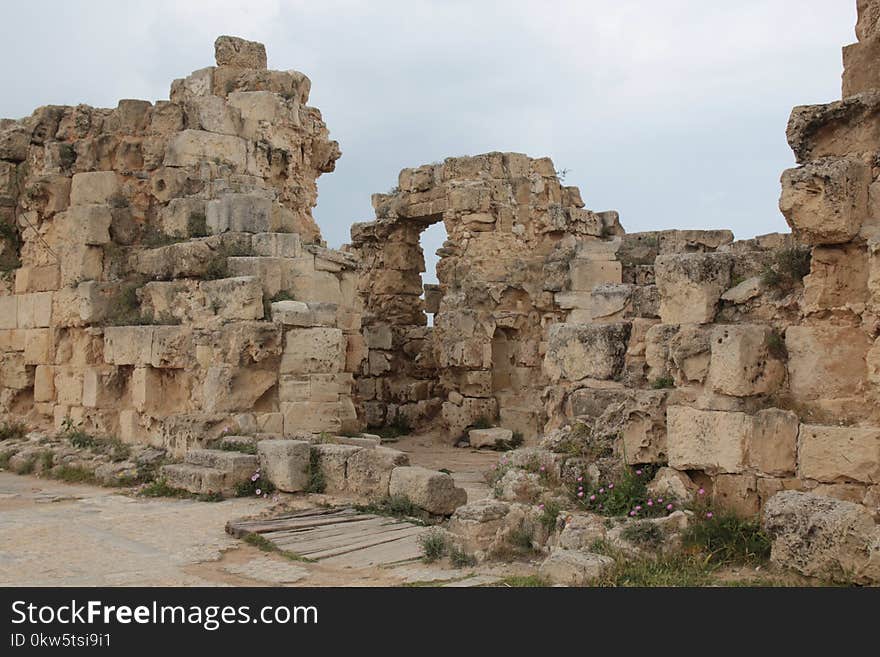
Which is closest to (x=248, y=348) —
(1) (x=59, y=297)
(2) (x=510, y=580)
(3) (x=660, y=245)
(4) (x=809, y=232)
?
(1) (x=59, y=297)

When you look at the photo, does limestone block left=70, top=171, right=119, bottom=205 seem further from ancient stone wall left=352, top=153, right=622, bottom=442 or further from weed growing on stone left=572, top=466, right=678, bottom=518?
weed growing on stone left=572, top=466, right=678, bottom=518

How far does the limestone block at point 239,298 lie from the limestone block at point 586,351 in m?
3.51

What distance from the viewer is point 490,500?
654 cm

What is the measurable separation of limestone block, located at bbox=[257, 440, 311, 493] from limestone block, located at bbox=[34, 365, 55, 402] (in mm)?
4626

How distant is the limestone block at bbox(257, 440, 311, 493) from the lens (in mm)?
8320

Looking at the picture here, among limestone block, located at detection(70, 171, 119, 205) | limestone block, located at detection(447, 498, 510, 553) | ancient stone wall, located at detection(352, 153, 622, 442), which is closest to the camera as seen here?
limestone block, located at detection(447, 498, 510, 553)

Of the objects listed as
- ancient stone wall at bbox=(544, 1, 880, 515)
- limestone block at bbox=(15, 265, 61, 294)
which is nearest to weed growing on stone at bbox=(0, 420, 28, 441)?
limestone block at bbox=(15, 265, 61, 294)

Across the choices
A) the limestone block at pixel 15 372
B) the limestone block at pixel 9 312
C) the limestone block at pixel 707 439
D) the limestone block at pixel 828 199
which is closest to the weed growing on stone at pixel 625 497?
the limestone block at pixel 707 439

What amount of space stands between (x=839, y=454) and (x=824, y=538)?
729 mm

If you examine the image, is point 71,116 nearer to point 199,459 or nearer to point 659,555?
point 199,459

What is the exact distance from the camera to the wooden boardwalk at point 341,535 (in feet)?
21.0

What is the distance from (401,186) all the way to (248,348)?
729 cm

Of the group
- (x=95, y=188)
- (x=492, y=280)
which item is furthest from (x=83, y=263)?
(x=492, y=280)

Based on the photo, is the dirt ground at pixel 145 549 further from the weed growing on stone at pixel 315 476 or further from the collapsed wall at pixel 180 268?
the collapsed wall at pixel 180 268
